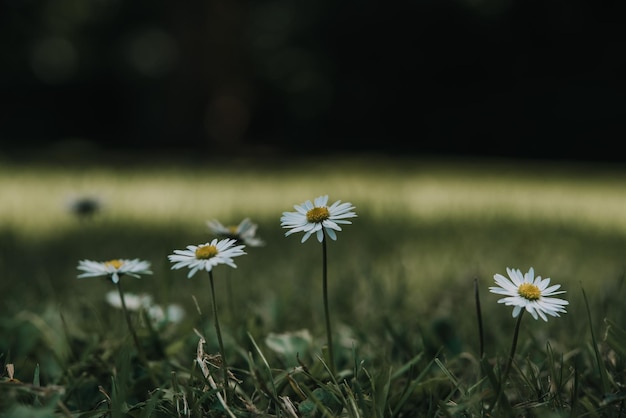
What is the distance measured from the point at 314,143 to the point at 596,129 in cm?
499

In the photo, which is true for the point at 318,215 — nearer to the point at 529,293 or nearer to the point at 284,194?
the point at 529,293

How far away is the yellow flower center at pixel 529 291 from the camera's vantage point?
78 centimetres

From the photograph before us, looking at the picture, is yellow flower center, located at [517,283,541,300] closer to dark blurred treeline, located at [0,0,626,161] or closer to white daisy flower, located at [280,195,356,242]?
white daisy flower, located at [280,195,356,242]

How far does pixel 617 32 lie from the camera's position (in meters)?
11.6

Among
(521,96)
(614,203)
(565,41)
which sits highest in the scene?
(565,41)

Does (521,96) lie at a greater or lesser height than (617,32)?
lesser

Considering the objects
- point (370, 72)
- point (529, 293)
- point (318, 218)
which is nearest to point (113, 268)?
point (318, 218)

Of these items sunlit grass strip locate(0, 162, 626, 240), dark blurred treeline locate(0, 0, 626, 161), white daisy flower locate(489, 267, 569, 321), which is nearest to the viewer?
white daisy flower locate(489, 267, 569, 321)

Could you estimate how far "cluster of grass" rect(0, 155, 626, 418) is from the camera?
83cm

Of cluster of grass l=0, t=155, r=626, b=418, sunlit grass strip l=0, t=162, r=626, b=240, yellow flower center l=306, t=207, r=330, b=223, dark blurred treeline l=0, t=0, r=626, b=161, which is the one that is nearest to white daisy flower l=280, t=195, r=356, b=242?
yellow flower center l=306, t=207, r=330, b=223

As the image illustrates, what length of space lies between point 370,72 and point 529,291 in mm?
12573

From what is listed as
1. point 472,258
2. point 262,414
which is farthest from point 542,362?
point 472,258

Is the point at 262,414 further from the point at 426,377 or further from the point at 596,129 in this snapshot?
the point at 596,129

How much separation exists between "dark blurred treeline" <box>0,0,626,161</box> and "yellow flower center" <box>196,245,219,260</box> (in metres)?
8.21
